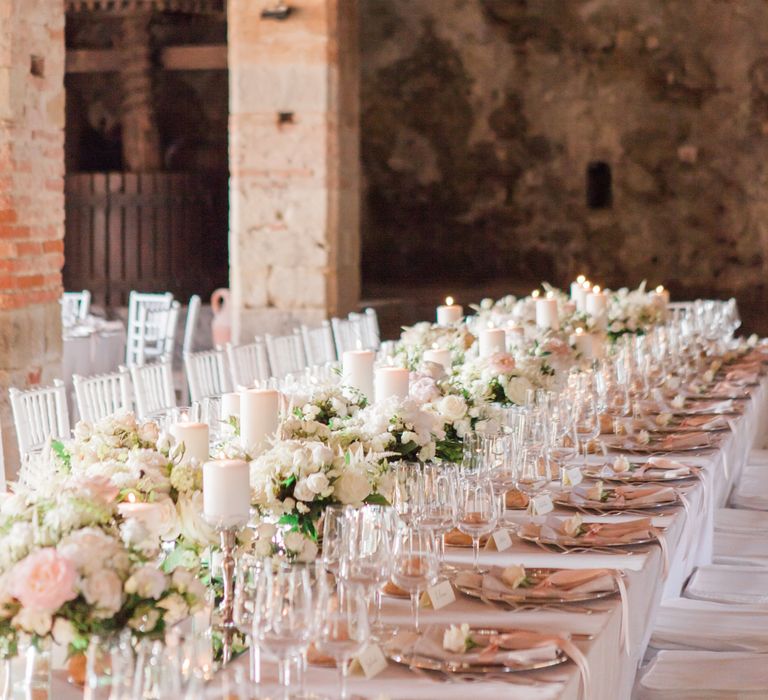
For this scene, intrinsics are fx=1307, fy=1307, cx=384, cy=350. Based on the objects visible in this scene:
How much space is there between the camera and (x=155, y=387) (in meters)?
5.34

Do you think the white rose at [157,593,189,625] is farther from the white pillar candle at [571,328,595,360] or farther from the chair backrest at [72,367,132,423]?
the white pillar candle at [571,328,595,360]

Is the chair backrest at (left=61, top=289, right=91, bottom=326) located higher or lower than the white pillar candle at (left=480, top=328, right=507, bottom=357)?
Answer: lower

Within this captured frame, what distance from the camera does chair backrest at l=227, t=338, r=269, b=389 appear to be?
6.07m

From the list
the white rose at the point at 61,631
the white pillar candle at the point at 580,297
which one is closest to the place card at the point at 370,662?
the white rose at the point at 61,631

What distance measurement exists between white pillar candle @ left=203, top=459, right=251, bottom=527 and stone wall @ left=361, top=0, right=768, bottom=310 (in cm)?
1325

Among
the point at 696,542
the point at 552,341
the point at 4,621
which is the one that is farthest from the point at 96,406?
the point at 4,621

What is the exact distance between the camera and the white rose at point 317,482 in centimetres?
243

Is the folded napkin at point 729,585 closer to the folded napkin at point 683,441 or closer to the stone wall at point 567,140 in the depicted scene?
the folded napkin at point 683,441

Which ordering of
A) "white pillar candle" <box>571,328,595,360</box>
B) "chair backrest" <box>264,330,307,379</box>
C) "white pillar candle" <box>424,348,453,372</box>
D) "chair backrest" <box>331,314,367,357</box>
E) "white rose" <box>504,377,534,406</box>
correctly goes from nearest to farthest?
"white rose" <box>504,377,534,406</box>
"white pillar candle" <box>424,348,453,372</box>
"white pillar candle" <box>571,328,595,360</box>
"chair backrest" <box>264,330,307,379</box>
"chair backrest" <box>331,314,367,357</box>

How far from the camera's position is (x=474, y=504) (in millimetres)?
2566

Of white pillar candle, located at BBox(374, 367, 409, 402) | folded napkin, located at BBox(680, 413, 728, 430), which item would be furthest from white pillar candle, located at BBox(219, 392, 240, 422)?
folded napkin, located at BBox(680, 413, 728, 430)

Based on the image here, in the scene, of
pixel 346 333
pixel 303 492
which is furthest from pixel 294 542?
pixel 346 333

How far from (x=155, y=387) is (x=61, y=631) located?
3585 millimetres

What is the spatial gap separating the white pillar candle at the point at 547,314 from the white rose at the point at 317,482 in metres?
3.41
